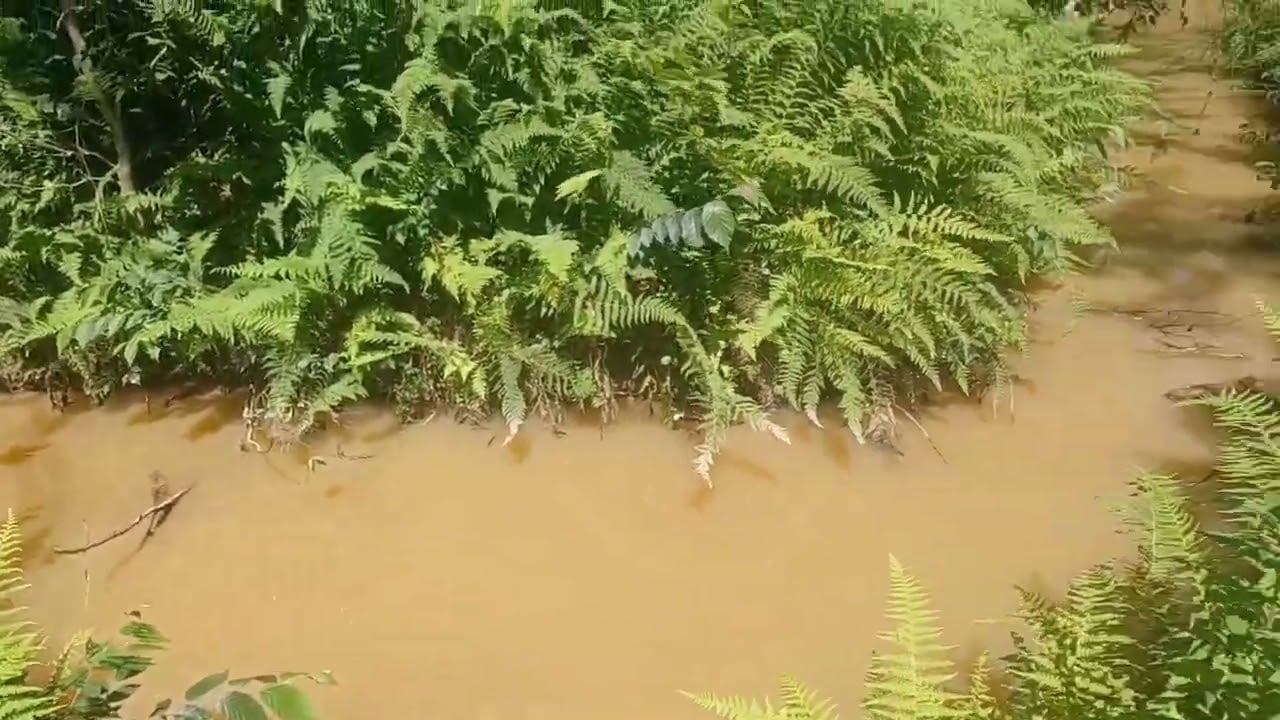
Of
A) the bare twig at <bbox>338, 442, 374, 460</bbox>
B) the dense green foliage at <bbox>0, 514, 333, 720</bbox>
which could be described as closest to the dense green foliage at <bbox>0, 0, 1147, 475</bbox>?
the bare twig at <bbox>338, 442, 374, 460</bbox>

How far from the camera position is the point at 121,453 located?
3764 millimetres

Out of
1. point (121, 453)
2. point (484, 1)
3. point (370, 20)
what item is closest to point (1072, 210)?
point (484, 1)

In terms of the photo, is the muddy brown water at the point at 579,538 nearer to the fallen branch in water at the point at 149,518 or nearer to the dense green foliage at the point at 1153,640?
the fallen branch in water at the point at 149,518

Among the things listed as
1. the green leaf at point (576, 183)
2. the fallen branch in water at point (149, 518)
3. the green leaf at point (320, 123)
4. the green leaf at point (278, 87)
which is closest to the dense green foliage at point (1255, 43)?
the green leaf at point (576, 183)

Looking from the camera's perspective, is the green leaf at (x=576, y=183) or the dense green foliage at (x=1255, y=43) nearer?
the green leaf at (x=576, y=183)

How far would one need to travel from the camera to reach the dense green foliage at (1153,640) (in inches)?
85.6

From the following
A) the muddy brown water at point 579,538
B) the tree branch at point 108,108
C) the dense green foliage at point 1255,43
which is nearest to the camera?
the muddy brown water at point 579,538

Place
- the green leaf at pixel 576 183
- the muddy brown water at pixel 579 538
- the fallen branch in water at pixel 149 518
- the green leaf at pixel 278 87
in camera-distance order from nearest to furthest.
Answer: the muddy brown water at pixel 579 538
the fallen branch in water at pixel 149 518
the green leaf at pixel 576 183
the green leaf at pixel 278 87

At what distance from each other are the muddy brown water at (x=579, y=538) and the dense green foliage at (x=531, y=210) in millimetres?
199

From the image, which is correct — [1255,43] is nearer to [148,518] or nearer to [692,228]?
[692,228]

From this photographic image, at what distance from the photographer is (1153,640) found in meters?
2.50

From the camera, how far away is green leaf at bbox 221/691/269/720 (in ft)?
7.23

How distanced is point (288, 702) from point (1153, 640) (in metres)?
1.98

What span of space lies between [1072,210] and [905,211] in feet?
2.36
